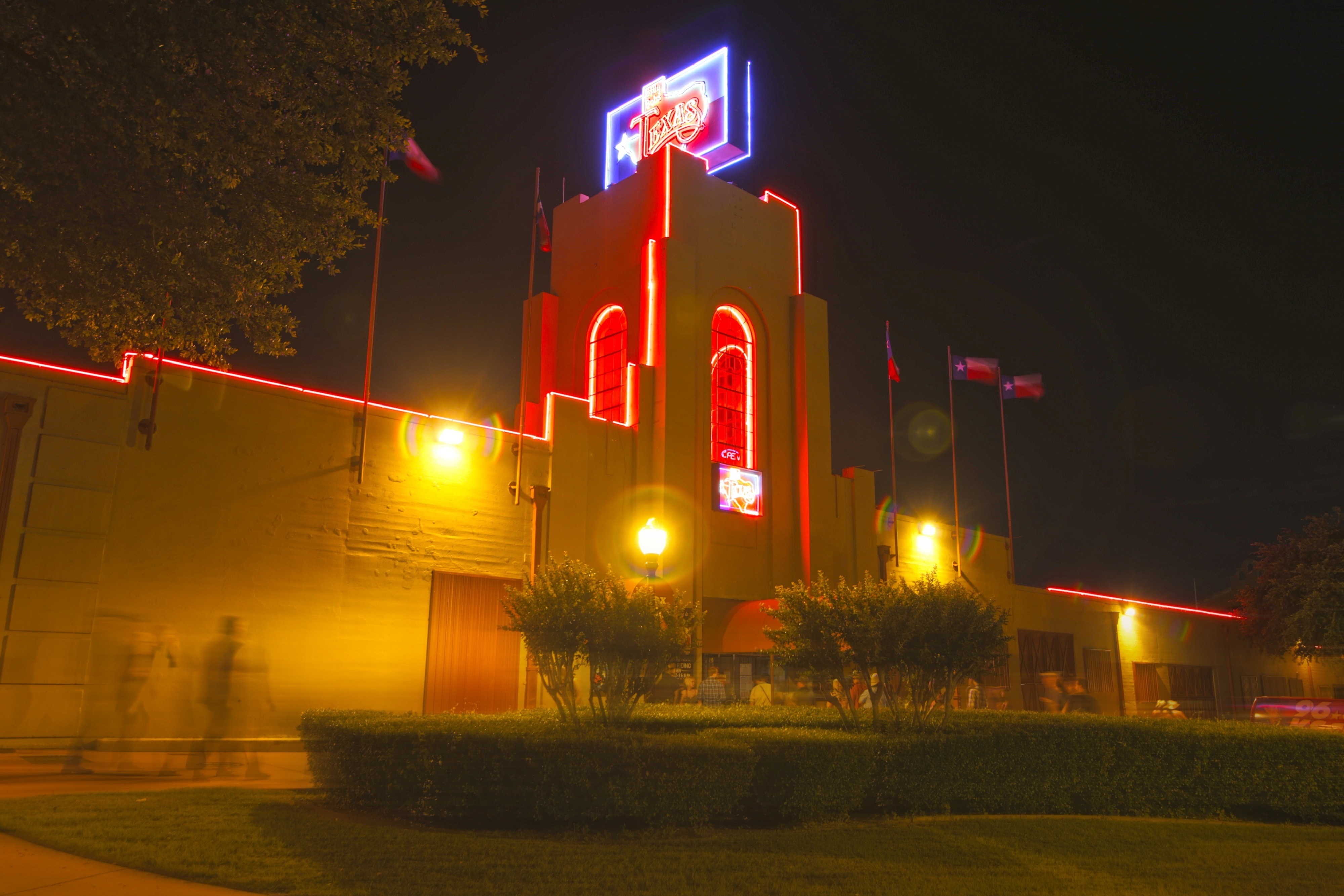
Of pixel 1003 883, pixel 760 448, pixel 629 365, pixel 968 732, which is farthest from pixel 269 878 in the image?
pixel 760 448

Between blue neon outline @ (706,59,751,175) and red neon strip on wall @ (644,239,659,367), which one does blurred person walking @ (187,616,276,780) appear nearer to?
red neon strip on wall @ (644,239,659,367)

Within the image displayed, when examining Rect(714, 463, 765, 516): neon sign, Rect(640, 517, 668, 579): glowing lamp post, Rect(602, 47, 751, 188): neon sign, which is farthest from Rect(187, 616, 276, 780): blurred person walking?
Rect(602, 47, 751, 188): neon sign

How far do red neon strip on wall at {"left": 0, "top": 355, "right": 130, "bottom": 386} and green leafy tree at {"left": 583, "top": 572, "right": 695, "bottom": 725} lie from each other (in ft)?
31.0

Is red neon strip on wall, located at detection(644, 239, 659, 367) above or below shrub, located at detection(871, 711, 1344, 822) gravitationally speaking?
above

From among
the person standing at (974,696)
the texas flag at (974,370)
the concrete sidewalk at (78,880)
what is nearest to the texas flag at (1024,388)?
the texas flag at (974,370)

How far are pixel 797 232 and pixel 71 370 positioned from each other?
19.8 metres

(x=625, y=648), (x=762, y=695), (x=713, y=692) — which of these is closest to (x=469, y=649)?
(x=713, y=692)

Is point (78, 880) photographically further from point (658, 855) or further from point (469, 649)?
point (469, 649)

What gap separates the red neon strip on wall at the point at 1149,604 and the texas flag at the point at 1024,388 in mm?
8272

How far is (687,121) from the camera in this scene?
93.4 ft

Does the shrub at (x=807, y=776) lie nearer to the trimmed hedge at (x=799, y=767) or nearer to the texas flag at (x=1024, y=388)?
the trimmed hedge at (x=799, y=767)

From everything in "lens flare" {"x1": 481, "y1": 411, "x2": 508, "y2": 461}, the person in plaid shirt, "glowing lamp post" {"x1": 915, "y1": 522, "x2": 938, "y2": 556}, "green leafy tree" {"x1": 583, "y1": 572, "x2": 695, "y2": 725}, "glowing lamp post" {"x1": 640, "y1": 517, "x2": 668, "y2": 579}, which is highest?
"lens flare" {"x1": 481, "y1": 411, "x2": 508, "y2": 461}

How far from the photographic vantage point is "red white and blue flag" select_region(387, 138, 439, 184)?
16141 millimetres

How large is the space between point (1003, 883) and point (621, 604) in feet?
16.7
